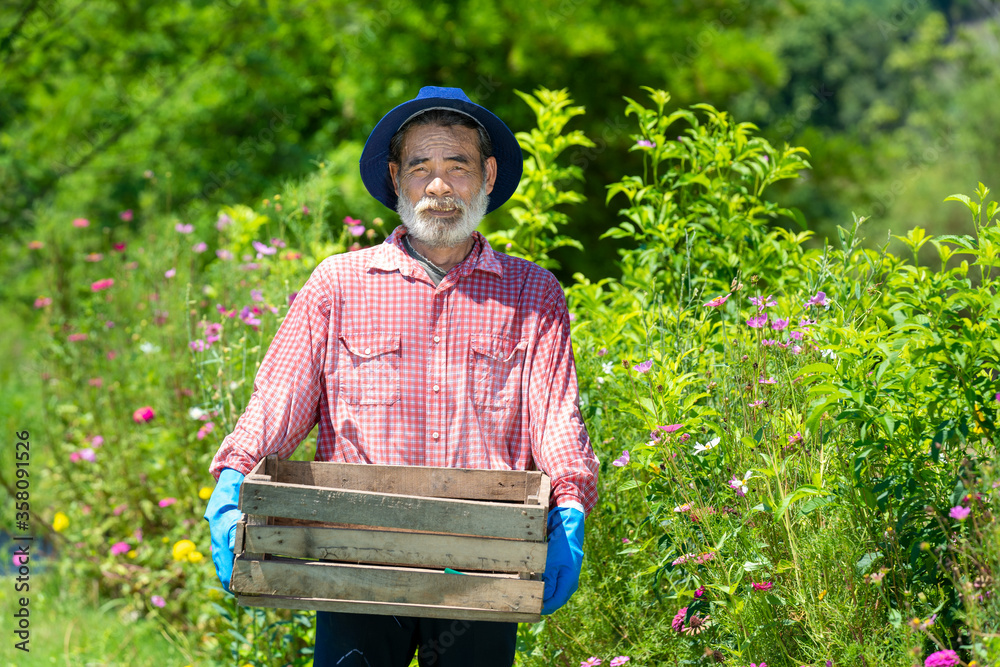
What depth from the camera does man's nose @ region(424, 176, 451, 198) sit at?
81.5 inches

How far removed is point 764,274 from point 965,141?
65.4ft

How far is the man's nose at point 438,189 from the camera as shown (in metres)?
2.07

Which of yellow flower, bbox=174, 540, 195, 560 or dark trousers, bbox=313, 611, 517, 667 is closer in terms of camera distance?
dark trousers, bbox=313, 611, 517, 667

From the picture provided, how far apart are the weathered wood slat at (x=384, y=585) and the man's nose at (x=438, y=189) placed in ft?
2.76

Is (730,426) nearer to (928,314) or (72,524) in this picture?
(928,314)

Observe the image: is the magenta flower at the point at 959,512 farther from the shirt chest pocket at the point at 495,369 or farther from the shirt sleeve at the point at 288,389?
the shirt sleeve at the point at 288,389

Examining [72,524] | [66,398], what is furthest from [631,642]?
[66,398]

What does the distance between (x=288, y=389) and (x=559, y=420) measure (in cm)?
58

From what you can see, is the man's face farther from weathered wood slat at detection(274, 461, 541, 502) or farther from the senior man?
weathered wood slat at detection(274, 461, 541, 502)

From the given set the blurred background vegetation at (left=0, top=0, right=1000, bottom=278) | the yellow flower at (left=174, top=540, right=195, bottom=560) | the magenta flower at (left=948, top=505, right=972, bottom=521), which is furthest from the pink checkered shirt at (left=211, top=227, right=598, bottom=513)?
the blurred background vegetation at (left=0, top=0, right=1000, bottom=278)

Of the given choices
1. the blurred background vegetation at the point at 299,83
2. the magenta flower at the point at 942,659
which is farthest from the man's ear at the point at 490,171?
the blurred background vegetation at the point at 299,83

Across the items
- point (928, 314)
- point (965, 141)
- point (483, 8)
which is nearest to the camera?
point (928, 314)

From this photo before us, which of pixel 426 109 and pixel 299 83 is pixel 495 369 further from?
pixel 299 83

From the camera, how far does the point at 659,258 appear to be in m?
3.01
